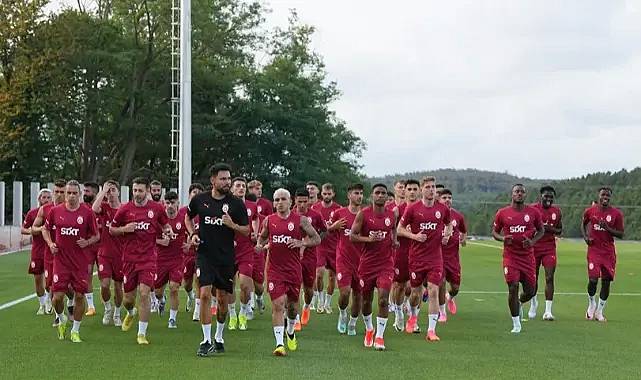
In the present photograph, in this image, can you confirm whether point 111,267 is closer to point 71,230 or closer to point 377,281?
point 71,230

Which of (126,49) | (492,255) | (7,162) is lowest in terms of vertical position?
(492,255)

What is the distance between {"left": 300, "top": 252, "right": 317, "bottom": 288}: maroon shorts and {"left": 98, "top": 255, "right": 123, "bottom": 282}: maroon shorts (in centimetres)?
293

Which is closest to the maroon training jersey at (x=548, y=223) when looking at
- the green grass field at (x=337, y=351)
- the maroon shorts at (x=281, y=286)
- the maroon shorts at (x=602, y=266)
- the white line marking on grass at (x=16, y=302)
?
the maroon shorts at (x=602, y=266)

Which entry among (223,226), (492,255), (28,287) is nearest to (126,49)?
(492,255)

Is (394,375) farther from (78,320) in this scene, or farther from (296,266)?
(78,320)

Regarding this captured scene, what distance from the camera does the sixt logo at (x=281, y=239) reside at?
13492mm

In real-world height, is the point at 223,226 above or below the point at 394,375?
above

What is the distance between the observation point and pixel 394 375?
39.0 feet

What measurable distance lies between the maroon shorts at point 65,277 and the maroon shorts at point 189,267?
3413 mm

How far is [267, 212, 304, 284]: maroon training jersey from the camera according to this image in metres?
13.5

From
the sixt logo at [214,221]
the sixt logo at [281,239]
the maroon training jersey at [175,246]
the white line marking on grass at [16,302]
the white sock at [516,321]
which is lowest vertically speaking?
the white line marking on grass at [16,302]

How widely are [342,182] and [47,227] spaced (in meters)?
50.1

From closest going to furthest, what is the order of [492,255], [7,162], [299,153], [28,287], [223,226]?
1. [223,226]
2. [28,287]
3. [492,255]
4. [7,162]
5. [299,153]

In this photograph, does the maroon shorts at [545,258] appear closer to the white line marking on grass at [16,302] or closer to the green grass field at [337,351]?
the green grass field at [337,351]
